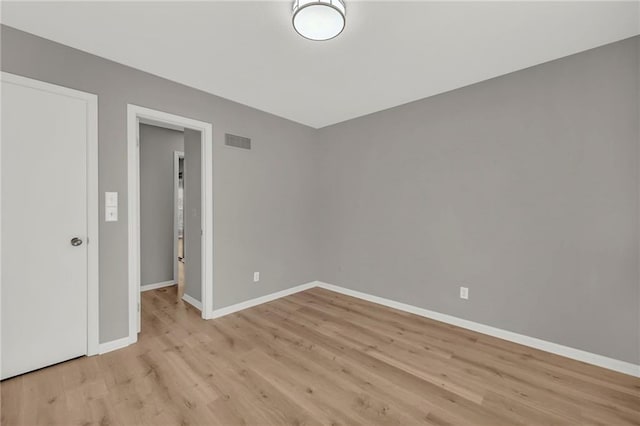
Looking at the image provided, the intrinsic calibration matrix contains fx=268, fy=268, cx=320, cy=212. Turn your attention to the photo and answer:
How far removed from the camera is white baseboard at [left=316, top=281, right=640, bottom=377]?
219 cm

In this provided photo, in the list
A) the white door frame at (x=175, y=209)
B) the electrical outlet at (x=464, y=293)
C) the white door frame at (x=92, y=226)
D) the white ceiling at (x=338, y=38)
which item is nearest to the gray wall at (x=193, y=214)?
the white door frame at (x=175, y=209)

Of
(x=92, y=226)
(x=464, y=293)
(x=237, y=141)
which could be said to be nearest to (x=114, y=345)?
(x=92, y=226)

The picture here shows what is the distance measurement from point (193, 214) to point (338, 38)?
286 cm

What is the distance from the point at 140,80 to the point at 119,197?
3.84ft

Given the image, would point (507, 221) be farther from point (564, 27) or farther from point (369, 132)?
point (369, 132)

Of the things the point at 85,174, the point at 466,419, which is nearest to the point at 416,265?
the point at 466,419

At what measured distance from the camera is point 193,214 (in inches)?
147

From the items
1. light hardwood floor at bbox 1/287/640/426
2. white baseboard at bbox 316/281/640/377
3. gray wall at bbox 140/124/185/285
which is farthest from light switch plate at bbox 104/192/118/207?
white baseboard at bbox 316/281/640/377

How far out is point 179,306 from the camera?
3.61 m

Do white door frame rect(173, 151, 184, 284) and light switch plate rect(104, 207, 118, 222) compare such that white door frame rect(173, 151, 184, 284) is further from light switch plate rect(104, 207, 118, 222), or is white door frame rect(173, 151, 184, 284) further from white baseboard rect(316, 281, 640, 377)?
white baseboard rect(316, 281, 640, 377)

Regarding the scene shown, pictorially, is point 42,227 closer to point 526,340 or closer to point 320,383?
point 320,383

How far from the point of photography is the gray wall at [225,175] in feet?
7.54

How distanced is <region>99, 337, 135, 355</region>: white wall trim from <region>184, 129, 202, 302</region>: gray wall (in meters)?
1.02

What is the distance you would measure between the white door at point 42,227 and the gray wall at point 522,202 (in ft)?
10.6
